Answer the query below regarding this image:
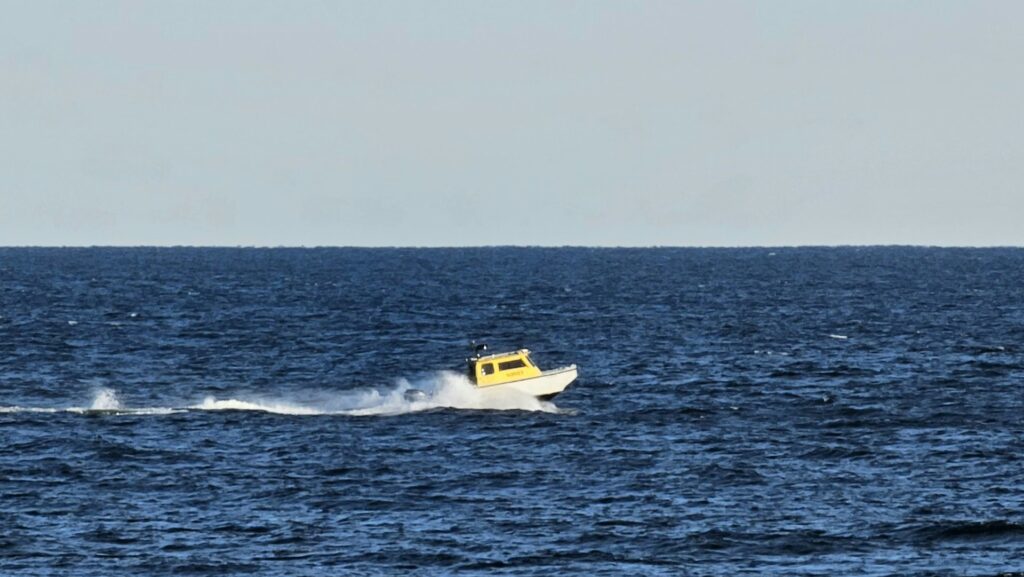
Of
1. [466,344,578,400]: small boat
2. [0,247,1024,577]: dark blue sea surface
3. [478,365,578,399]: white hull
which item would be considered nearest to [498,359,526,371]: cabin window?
[466,344,578,400]: small boat

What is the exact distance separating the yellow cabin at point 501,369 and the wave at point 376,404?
0.47 meters

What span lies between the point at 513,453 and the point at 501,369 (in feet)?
37.5

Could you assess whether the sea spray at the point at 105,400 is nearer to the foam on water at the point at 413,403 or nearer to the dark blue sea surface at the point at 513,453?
the dark blue sea surface at the point at 513,453

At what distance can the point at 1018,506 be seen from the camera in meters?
46.6

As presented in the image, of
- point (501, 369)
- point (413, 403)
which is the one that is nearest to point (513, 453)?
point (501, 369)

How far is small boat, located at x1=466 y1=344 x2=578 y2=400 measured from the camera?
221ft

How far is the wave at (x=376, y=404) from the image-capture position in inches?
2640

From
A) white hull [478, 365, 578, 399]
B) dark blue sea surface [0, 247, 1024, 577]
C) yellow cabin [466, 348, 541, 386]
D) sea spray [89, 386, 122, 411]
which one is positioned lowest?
dark blue sea surface [0, 247, 1024, 577]

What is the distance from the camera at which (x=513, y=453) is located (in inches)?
2222

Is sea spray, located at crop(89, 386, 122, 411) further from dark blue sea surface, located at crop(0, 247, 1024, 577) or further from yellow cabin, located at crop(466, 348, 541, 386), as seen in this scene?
yellow cabin, located at crop(466, 348, 541, 386)

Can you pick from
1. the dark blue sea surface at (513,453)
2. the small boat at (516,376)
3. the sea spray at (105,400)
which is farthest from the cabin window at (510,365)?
the sea spray at (105,400)

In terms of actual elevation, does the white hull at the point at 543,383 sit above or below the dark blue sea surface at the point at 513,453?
above

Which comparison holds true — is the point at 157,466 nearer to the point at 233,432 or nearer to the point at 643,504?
the point at 233,432

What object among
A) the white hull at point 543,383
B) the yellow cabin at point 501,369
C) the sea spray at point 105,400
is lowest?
the sea spray at point 105,400
